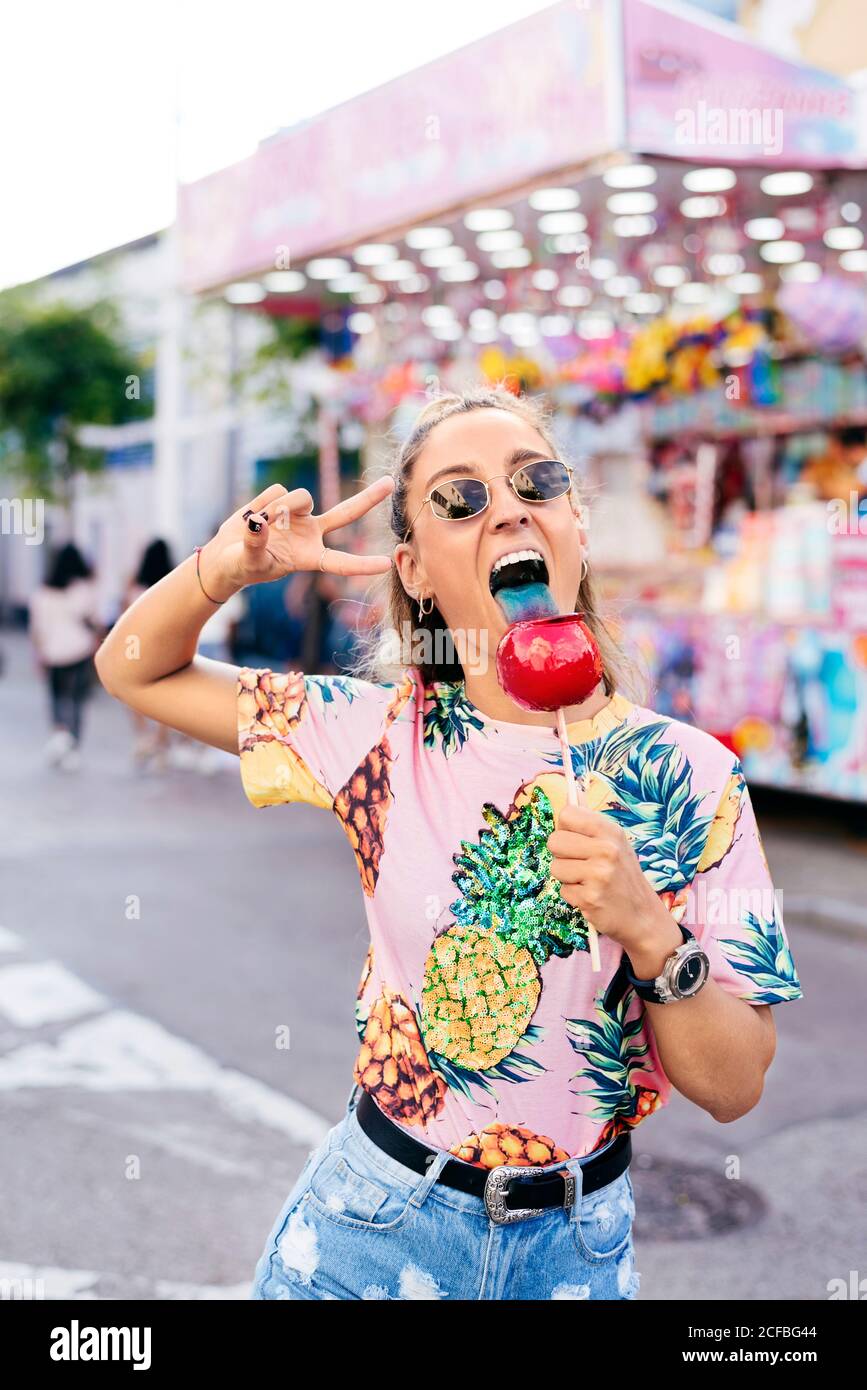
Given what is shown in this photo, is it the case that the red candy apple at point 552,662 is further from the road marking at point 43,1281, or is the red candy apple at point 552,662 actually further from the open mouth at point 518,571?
the road marking at point 43,1281

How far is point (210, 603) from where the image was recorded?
87.9 inches

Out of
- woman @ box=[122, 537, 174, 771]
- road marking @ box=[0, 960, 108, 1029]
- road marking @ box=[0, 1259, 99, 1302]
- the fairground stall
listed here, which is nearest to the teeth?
road marking @ box=[0, 1259, 99, 1302]

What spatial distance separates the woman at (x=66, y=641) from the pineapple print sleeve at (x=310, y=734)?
10.7 metres

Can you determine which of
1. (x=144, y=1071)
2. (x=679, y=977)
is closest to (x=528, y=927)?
(x=679, y=977)

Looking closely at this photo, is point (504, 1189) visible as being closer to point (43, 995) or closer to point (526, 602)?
point (526, 602)

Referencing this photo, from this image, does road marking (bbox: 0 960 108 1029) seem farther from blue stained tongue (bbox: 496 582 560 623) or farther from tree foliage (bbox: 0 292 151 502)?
tree foliage (bbox: 0 292 151 502)

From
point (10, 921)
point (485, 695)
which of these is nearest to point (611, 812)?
point (485, 695)

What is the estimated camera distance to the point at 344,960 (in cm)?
679

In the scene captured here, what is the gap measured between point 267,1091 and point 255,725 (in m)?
3.29

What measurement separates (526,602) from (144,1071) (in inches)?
155

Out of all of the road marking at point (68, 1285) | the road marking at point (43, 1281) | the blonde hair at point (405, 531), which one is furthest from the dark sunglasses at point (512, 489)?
the road marking at point (43, 1281)

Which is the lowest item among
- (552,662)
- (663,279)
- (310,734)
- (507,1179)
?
(507,1179)

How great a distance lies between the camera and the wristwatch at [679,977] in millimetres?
1729
